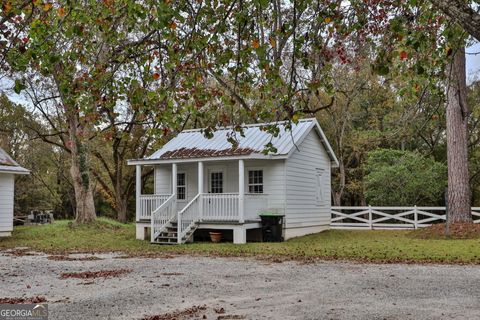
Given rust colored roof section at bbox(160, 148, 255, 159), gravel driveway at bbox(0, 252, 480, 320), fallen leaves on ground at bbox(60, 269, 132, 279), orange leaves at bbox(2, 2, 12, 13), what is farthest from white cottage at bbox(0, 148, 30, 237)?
orange leaves at bbox(2, 2, 12, 13)

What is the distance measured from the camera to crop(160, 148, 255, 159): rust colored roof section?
18266 millimetres

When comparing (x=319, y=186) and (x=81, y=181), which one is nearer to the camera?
(x=319, y=186)

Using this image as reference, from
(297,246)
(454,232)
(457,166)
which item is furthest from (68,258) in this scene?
(457,166)

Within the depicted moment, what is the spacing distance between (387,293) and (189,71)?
468 cm

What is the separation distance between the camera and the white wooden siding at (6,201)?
20.3 m

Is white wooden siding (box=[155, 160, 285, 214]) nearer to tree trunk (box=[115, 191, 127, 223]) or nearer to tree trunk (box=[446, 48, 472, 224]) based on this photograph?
tree trunk (box=[446, 48, 472, 224])

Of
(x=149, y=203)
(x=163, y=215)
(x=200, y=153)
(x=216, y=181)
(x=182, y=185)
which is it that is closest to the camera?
(x=163, y=215)

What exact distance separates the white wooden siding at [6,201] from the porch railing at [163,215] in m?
6.64

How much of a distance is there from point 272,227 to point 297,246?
5.92 feet

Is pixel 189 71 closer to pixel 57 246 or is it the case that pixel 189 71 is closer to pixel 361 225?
pixel 57 246

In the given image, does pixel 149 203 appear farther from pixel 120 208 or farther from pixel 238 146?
pixel 120 208

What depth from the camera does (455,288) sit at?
8422mm

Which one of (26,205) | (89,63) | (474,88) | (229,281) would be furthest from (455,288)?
(26,205)

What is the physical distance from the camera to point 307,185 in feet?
69.6
